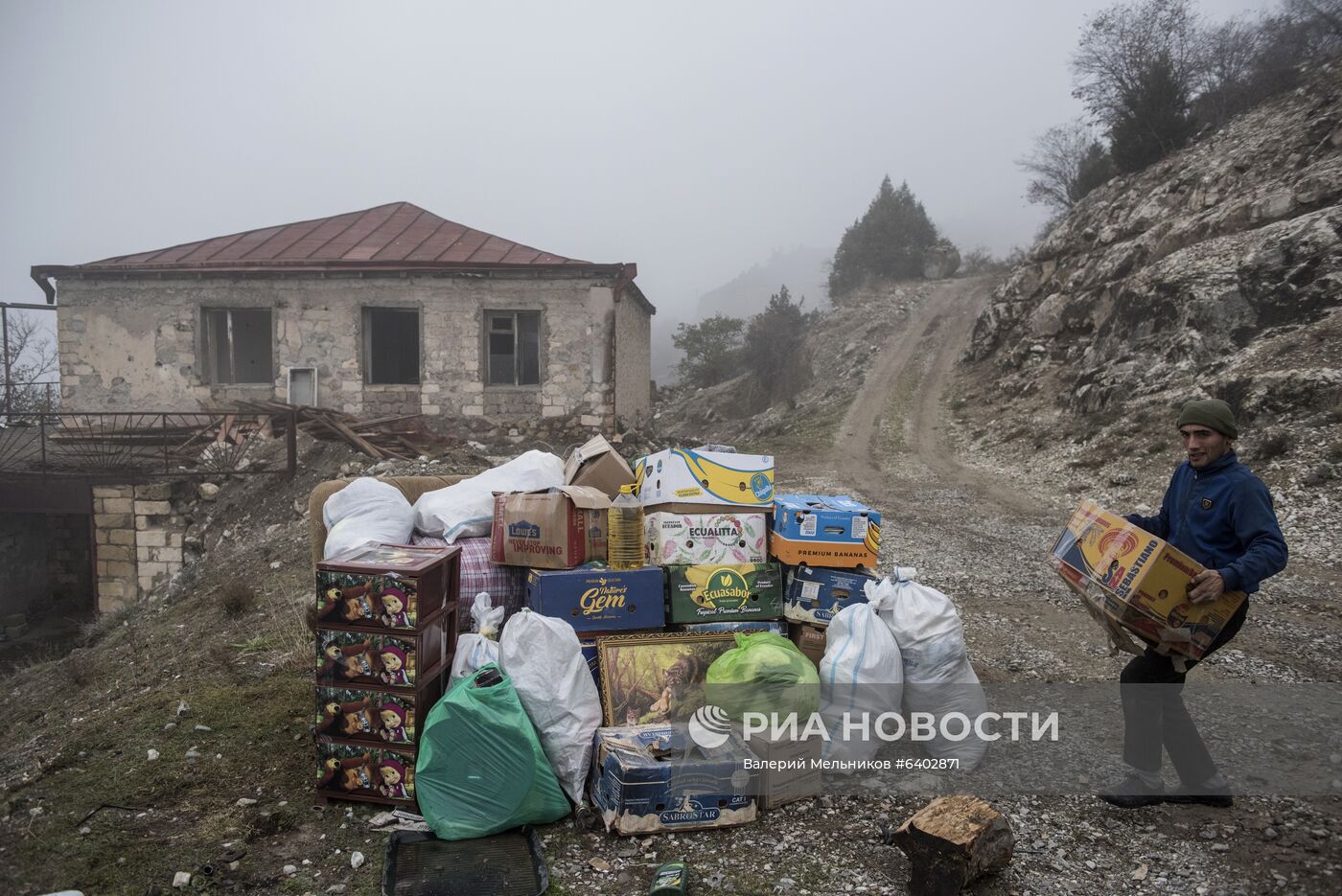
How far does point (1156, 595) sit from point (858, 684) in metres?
1.21

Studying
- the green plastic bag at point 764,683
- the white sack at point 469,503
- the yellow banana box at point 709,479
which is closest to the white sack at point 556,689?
the green plastic bag at point 764,683

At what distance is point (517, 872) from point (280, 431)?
1047 cm

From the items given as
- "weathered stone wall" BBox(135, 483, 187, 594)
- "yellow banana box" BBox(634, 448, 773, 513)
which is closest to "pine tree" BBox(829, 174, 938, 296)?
"weathered stone wall" BBox(135, 483, 187, 594)

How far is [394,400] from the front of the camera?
12.0m

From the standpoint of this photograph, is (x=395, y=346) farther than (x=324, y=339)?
Yes

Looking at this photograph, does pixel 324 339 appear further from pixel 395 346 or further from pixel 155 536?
pixel 155 536

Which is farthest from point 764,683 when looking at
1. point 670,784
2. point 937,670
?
point 937,670

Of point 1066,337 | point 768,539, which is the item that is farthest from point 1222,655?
point 1066,337

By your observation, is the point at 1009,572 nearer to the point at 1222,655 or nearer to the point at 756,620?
the point at 1222,655

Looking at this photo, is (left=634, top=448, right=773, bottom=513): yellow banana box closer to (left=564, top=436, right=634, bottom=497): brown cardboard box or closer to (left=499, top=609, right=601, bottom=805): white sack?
(left=564, top=436, right=634, bottom=497): brown cardboard box

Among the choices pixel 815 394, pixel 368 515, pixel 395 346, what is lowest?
pixel 368 515

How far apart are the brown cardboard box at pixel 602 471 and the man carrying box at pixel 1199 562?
9.64 ft

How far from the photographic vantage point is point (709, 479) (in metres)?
3.92

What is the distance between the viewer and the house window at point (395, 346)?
14.5 metres
